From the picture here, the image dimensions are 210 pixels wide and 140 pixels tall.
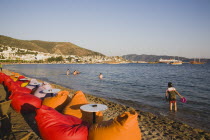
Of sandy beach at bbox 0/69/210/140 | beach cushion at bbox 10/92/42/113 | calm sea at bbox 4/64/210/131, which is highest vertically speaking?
beach cushion at bbox 10/92/42/113

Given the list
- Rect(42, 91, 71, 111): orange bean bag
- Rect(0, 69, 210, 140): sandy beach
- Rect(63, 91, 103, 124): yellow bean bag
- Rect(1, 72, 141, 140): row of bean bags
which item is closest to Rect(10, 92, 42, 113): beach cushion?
Rect(0, 69, 210, 140): sandy beach

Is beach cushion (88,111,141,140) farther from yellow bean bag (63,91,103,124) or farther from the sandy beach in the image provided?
the sandy beach

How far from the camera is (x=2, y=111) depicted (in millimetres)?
4473

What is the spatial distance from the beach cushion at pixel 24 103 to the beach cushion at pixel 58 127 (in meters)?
2.66

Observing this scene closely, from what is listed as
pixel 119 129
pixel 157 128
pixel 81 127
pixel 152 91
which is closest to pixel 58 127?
pixel 81 127

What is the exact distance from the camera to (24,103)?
6.39m

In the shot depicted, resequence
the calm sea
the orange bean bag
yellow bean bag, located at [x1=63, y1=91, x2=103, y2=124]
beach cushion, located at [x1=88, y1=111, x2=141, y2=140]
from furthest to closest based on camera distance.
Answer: the calm sea < the orange bean bag < yellow bean bag, located at [x1=63, y1=91, x2=103, y2=124] < beach cushion, located at [x1=88, y1=111, x2=141, y2=140]

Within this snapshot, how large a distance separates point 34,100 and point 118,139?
435cm

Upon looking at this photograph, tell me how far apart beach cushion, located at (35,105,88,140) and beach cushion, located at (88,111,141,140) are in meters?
0.35

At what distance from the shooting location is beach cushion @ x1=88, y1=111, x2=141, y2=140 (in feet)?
11.0

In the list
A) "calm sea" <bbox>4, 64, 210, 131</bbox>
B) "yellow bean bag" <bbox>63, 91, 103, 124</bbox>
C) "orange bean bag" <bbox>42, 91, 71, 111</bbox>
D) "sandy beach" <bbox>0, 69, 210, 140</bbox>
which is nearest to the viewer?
"yellow bean bag" <bbox>63, 91, 103, 124</bbox>

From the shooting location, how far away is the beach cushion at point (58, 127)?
11.9 feet

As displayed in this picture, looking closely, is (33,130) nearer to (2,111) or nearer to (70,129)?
(2,111)

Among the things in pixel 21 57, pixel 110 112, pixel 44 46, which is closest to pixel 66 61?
pixel 21 57
